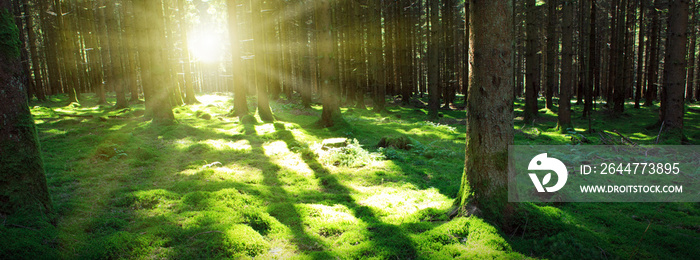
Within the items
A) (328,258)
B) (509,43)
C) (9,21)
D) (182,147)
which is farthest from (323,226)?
(182,147)

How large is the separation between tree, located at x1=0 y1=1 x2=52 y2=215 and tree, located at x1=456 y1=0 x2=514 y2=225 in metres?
5.47

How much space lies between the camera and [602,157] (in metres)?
7.58

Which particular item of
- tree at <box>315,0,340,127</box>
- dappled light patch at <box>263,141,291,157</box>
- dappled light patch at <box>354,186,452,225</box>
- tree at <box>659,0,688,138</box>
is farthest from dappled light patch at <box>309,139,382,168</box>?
tree at <box>659,0,688,138</box>

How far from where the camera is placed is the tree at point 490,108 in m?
3.83

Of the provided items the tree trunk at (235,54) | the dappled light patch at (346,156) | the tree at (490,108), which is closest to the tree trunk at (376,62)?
the tree trunk at (235,54)

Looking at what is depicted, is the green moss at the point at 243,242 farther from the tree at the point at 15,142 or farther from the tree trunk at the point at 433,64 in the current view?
the tree trunk at the point at 433,64

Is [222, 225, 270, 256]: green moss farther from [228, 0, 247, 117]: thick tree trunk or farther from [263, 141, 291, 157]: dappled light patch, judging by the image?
[228, 0, 247, 117]: thick tree trunk

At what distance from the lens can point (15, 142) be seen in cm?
390

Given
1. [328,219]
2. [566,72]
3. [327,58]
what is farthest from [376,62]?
[328,219]

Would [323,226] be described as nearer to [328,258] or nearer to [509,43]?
[328,258]

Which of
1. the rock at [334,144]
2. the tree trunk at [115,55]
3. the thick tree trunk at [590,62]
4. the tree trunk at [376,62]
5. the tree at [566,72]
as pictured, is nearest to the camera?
the rock at [334,144]

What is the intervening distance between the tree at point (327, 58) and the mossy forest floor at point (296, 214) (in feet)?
12.3

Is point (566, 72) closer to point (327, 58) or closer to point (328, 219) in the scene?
point (327, 58)

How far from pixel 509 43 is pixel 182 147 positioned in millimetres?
9183
